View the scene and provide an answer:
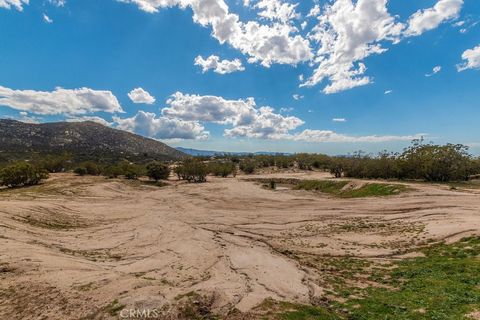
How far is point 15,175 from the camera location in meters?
64.7

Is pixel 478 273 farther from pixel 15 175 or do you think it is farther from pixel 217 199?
pixel 15 175

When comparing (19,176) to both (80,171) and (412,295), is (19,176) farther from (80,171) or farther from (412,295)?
(412,295)

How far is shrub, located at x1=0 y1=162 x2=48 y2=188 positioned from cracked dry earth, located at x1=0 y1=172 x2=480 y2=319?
1568 centimetres

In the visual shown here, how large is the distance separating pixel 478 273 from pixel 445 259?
4.78 meters

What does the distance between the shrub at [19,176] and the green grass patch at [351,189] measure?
2669 inches

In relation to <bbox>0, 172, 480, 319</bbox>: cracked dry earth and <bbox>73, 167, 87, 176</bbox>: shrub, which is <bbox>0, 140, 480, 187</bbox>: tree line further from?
<bbox>0, 172, 480, 319</bbox>: cracked dry earth

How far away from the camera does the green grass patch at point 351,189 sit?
179ft

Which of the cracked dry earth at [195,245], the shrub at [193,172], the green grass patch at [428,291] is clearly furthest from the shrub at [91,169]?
the green grass patch at [428,291]

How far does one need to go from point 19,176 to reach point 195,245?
5877 cm

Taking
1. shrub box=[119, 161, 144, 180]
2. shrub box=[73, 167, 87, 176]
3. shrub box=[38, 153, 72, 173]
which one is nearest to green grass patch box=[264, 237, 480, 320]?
shrub box=[119, 161, 144, 180]

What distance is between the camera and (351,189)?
2516 inches

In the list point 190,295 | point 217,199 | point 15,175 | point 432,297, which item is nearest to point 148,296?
point 190,295

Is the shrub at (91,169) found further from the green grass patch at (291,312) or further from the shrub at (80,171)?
the green grass patch at (291,312)

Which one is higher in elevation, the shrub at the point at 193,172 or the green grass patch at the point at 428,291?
the shrub at the point at 193,172
